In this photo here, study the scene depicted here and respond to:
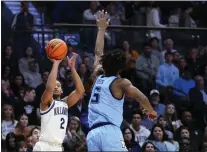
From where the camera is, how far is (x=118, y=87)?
8602mm

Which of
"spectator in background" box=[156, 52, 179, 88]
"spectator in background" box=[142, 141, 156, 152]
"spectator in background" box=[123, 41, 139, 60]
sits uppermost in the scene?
"spectator in background" box=[123, 41, 139, 60]

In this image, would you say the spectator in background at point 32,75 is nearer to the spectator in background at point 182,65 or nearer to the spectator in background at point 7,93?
the spectator in background at point 7,93

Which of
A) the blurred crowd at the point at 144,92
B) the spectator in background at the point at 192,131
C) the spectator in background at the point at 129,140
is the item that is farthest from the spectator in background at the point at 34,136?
the spectator in background at the point at 192,131

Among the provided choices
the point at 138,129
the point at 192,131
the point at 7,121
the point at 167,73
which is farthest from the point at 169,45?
the point at 7,121

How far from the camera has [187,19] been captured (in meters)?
16.4

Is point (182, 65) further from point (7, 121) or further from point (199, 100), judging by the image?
point (7, 121)

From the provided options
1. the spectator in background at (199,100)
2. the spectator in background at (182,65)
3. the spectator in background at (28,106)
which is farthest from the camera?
the spectator in background at (182,65)

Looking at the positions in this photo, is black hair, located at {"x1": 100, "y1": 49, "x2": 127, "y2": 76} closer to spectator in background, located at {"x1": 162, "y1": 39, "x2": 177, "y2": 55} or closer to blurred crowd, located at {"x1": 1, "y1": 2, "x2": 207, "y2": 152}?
blurred crowd, located at {"x1": 1, "y1": 2, "x2": 207, "y2": 152}

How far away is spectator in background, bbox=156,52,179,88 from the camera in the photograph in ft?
49.4

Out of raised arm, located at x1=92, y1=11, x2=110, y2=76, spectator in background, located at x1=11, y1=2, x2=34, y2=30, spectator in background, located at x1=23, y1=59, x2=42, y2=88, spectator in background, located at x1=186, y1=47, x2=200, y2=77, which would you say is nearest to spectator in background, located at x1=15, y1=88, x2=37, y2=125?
spectator in background, located at x1=23, y1=59, x2=42, y2=88

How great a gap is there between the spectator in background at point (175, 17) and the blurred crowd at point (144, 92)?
13 centimetres

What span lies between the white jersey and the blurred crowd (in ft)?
10.8

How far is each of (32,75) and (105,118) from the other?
20.4 ft

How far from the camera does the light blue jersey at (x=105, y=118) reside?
853 centimetres
